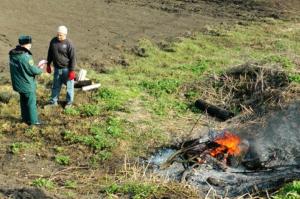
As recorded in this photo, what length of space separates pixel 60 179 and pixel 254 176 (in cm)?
326

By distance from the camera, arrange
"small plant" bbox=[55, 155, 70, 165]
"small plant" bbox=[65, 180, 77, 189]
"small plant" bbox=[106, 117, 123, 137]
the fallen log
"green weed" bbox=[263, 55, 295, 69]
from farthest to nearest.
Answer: "green weed" bbox=[263, 55, 295, 69], the fallen log, "small plant" bbox=[106, 117, 123, 137], "small plant" bbox=[55, 155, 70, 165], "small plant" bbox=[65, 180, 77, 189]

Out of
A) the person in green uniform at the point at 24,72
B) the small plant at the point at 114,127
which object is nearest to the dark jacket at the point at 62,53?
the person in green uniform at the point at 24,72

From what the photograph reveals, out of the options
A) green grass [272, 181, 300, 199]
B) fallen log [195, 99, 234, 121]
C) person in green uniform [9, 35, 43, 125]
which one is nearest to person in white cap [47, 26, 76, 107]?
person in green uniform [9, 35, 43, 125]

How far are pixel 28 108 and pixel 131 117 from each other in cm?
209

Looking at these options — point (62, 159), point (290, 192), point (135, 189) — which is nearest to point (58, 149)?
point (62, 159)

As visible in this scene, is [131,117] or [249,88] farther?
[249,88]

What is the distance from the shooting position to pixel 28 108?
11648 mm

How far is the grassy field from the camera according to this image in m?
9.60

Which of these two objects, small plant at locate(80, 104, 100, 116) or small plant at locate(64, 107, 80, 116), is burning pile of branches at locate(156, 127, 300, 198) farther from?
small plant at locate(64, 107, 80, 116)

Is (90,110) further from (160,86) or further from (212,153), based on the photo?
(212,153)

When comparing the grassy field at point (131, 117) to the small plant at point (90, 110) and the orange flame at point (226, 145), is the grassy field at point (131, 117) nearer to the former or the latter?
the small plant at point (90, 110)

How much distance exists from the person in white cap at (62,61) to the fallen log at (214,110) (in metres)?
2.72

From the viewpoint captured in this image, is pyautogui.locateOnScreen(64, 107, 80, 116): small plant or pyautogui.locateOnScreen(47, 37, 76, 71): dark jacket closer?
pyautogui.locateOnScreen(47, 37, 76, 71): dark jacket

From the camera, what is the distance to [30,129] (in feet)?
38.2
